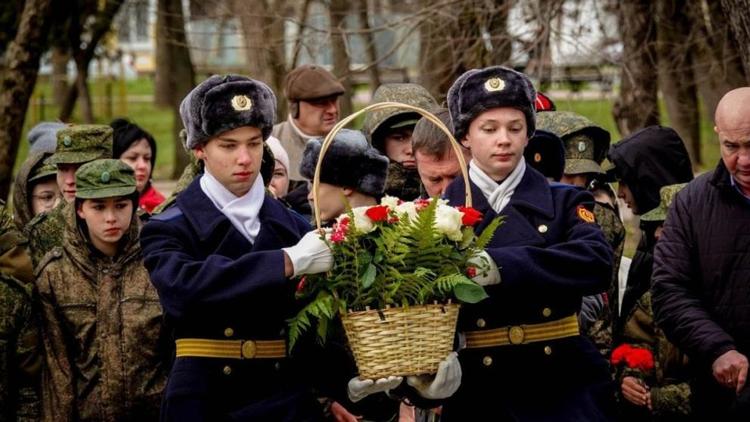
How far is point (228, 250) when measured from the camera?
5.76m

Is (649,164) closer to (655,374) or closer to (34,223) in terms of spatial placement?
(655,374)

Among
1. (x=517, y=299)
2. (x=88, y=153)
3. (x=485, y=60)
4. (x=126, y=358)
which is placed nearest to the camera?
(x=517, y=299)

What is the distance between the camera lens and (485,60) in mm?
12555

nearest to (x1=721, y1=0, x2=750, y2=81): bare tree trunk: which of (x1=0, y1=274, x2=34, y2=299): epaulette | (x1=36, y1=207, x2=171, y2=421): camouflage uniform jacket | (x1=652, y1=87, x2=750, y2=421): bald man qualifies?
(x1=652, y1=87, x2=750, y2=421): bald man

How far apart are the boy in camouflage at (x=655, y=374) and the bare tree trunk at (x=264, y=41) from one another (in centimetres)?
629

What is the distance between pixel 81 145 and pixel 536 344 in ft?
12.6

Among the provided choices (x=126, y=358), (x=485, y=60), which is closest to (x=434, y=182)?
(x=126, y=358)

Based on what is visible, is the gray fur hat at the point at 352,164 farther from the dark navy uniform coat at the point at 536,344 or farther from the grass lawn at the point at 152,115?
the grass lawn at the point at 152,115

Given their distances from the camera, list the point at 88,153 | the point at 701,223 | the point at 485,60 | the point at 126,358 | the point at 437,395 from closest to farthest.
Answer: the point at 437,395 → the point at 701,223 → the point at 126,358 → the point at 88,153 → the point at 485,60

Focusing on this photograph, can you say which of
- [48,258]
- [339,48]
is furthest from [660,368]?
[339,48]

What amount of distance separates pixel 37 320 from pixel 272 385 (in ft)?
6.69

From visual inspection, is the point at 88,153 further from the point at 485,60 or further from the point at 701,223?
the point at 485,60

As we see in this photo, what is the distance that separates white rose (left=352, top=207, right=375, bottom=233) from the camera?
5.30m

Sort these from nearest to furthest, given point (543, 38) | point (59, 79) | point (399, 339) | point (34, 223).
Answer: point (399, 339) < point (34, 223) < point (543, 38) < point (59, 79)
